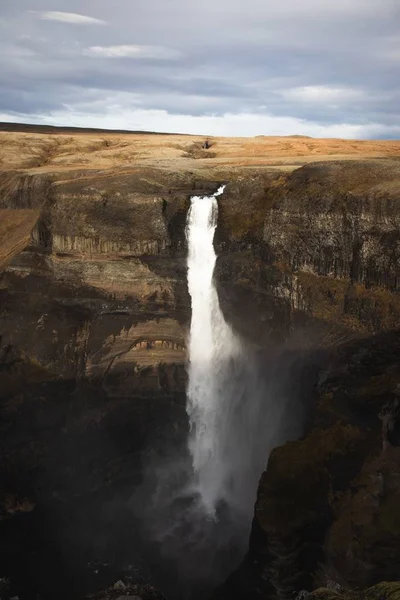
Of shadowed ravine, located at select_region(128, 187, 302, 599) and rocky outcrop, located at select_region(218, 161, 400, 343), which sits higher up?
rocky outcrop, located at select_region(218, 161, 400, 343)

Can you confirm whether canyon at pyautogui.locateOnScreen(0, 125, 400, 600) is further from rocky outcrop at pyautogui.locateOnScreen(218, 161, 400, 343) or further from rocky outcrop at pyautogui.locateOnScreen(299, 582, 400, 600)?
rocky outcrop at pyautogui.locateOnScreen(299, 582, 400, 600)

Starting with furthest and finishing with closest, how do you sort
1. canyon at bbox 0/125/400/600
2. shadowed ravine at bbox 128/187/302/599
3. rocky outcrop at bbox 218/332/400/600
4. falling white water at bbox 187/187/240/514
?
falling white water at bbox 187/187/240/514 → shadowed ravine at bbox 128/187/302/599 → canyon at bbox 0/125/400/600 → rocky outcrop at bbox 218/332/400/600

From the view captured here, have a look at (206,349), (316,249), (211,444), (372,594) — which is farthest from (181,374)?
(372,594)

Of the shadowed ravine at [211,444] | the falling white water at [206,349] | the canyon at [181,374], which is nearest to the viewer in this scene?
the canyon at [181,374]

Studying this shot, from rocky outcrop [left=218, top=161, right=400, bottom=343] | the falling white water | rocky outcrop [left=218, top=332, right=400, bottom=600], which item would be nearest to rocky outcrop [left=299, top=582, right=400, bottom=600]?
rocky outcrop [left=218, top=332, right=400, bottom=600]

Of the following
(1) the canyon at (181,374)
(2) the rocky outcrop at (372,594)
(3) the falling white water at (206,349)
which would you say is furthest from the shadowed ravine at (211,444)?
(2) the rocky outcrop at (372,594)

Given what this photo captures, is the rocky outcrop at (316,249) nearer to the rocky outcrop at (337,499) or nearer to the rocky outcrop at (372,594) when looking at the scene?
the rocky outcrop at (337,499)
